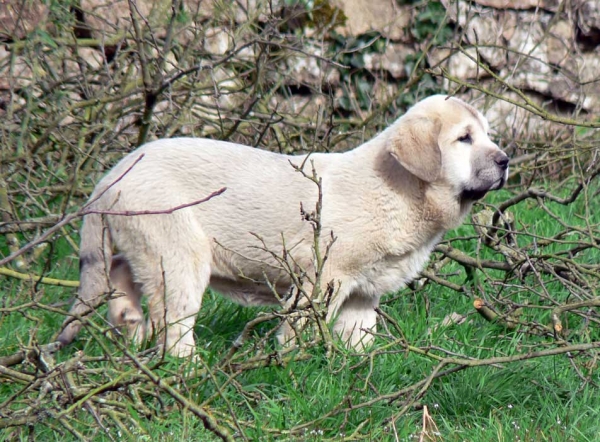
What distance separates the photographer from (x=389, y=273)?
557cm

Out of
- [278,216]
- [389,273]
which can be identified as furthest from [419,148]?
[278,216]

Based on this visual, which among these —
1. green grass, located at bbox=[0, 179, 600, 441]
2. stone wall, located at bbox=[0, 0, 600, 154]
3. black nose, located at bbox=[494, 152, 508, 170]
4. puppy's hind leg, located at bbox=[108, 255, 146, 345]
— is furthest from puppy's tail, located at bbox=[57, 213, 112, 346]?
stone wall, located at bbox=[0, 0, 600, 154]

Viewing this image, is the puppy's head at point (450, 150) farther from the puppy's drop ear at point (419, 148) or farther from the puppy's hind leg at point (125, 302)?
the puppy's hind leg at point (125, 302)

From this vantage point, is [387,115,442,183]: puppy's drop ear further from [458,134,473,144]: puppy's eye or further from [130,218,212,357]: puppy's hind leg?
[130,218,212,357]: puppy's hind leg

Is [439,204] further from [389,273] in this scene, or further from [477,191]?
[389,273]

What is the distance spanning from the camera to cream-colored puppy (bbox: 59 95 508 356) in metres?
5.23

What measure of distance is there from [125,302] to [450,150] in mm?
2075

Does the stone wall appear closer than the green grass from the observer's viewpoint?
No

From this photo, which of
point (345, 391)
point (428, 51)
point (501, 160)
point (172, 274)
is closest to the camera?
point (345, 391)

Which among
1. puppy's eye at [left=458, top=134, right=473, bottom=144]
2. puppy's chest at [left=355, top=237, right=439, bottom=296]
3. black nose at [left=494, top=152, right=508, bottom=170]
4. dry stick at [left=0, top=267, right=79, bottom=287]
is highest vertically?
puppy's eye at [left=458, top=134, right=473, bottom=144]

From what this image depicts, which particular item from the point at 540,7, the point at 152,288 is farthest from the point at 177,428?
the point at 540,7

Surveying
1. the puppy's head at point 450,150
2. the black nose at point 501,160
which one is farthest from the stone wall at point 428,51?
the black nose at point 501,160

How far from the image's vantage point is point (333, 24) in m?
9.32

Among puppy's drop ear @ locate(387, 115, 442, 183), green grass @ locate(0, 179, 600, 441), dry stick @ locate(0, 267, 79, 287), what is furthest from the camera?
puppy's drop ear @ locate(387, 115, 442, 183)
